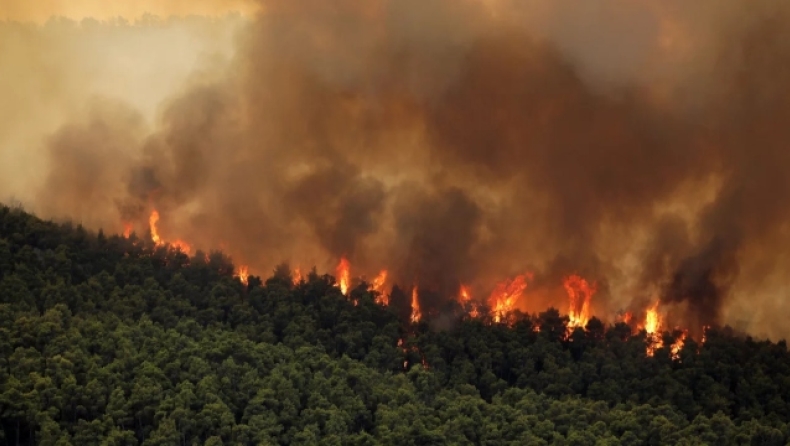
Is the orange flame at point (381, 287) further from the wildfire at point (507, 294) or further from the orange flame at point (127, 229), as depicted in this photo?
the orange flame at point (127, 229)

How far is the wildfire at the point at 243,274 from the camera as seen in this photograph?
5750 centimetres

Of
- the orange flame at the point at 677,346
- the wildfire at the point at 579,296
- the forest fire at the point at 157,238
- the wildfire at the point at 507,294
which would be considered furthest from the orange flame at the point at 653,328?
the forest fire at the point at 157,238

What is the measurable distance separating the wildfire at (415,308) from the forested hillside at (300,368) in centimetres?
105

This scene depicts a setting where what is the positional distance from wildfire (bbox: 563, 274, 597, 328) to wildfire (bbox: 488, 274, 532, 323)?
1.80 meters

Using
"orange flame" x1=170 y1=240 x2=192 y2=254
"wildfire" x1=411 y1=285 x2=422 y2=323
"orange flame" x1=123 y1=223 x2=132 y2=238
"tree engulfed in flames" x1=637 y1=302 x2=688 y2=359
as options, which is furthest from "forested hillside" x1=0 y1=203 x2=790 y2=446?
"orange flame" x1=123 y1=223 x2=132 y2=238

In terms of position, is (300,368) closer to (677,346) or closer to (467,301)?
(467,301)

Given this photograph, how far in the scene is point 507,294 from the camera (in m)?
59.2

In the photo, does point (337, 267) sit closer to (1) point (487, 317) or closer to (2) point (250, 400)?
(1) point (487, 317)

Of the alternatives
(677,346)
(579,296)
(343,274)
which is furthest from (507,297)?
(677,346)

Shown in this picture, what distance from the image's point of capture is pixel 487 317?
55188 mm

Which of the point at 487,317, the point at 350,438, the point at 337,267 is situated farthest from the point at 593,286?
the point at 350,438

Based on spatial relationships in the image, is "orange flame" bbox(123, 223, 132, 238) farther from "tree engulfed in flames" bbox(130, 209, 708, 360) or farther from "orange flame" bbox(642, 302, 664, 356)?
"orange flame" bbox(642, 302, 664, 356)

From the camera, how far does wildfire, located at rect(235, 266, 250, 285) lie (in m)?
57.5

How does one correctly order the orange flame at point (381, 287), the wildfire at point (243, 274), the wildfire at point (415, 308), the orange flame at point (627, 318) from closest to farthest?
1. the wildfire at point (415, 308)
2. the orange flame at point (381, 287)
3. the orange flame at point (627, 318)
4. the wildfire at point (243, 274)
